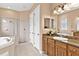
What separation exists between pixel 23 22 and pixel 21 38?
323 mm

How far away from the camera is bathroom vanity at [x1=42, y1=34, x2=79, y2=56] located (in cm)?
238

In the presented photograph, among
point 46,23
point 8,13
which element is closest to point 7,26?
point 8,13

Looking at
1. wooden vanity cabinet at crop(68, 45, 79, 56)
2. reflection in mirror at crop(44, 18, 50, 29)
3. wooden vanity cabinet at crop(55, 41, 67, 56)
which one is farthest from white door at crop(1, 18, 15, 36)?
wooden vanity cabinet at crop(68, 45, 79, 56)

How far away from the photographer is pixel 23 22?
245cm

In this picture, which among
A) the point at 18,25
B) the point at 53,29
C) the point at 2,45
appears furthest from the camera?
the point at 53,29

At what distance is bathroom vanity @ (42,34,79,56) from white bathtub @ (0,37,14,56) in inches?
26.5

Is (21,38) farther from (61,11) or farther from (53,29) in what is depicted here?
(61,11)

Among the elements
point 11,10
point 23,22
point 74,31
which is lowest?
point 74,31

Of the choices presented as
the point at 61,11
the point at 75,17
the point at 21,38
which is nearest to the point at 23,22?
the point at 21,38

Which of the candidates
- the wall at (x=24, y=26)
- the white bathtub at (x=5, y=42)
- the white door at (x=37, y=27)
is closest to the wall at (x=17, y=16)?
the wall at (x=24, y=26)

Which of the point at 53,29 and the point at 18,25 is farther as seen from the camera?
the point at 53,29

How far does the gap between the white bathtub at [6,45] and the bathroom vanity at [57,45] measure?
2.21 feet

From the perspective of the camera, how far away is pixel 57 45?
2.77 m

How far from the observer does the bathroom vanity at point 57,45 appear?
2377 millimetres
